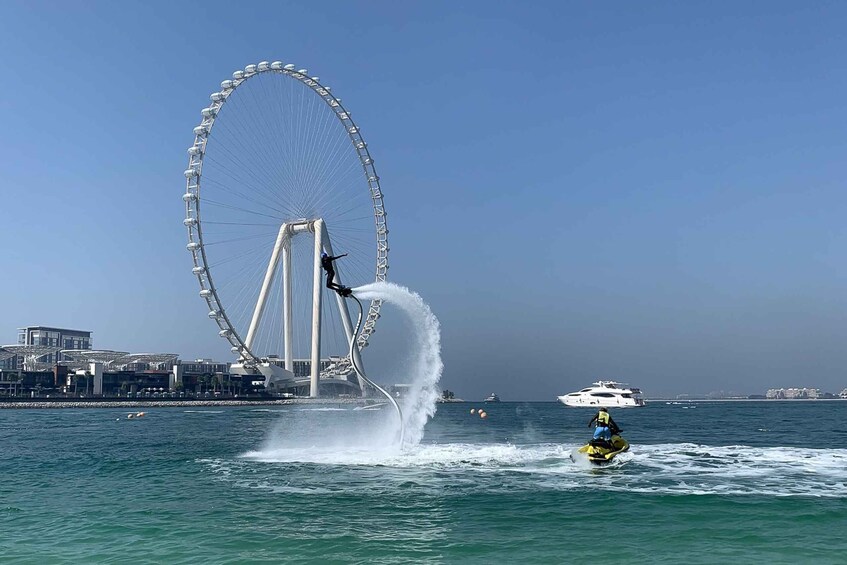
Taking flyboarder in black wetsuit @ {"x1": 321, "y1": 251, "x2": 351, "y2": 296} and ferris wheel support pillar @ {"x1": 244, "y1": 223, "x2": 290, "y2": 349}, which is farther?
ferris wheel support pillar @ {"x1": 244, "y1": 223, "x2": 290, "y2": 349}

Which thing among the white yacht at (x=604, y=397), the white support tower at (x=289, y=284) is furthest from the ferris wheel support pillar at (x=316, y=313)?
the white yacht at (x=604, y=397)

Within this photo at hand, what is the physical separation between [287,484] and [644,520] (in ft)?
48.7

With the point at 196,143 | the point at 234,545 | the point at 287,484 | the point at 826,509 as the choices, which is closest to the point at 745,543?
the point at 826,509

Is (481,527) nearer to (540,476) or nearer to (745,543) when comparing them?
(745,543)

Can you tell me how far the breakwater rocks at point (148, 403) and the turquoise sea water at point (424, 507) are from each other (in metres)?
112

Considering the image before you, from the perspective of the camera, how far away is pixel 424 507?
27.0 metres

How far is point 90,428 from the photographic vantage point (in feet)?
262

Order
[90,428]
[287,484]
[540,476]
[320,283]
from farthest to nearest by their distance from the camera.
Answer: [320,283]
[90,428]
[540,476]
[287,484]

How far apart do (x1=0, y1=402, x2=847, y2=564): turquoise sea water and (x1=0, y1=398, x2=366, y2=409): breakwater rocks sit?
111640 millimetres

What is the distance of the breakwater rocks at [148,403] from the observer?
150 m

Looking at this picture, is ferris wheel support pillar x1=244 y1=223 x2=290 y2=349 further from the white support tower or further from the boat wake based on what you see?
the boat wake

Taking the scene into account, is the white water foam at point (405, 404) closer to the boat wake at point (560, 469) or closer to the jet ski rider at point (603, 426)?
the boat wake at point (560, 469)

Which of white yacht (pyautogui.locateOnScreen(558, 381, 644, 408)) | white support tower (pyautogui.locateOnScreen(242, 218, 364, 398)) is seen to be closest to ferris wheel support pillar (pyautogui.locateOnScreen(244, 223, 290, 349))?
white support tower (pyautogui.locateOnScreen(242, 218, 364, 398))

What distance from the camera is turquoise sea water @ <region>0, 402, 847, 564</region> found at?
20766 mm
